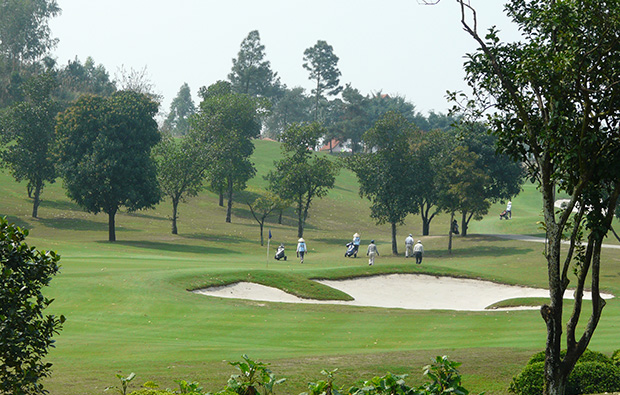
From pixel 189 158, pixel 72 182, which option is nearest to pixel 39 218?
pixel 72 182

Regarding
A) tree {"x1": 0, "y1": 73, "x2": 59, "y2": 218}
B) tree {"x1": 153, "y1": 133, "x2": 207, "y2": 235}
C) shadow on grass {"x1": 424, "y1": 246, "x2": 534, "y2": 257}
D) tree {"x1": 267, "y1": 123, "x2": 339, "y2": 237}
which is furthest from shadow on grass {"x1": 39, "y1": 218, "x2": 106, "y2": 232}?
shadow on grass {"x1": 424, "y1": 246, "x2": 534, "y2": 257}

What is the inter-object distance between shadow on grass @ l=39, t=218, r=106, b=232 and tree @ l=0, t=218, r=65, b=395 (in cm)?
6313

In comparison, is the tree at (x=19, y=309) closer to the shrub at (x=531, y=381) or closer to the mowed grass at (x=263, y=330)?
the mowed grass at (x=263, y=330)

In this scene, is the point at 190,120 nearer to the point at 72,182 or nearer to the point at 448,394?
the point at 72,182

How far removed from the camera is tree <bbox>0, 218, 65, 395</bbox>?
8.18 metres

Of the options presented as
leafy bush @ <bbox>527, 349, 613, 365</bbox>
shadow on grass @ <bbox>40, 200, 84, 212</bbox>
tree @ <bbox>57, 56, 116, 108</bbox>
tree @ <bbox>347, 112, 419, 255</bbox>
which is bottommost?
leafy bush @ <bbox>527, 349, 613, 365</bbox>

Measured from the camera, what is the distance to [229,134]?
3452 inches

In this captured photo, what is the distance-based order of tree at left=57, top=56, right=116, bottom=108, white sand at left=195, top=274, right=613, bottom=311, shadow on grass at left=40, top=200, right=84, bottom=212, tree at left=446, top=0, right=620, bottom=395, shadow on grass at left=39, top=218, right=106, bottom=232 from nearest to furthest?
1. tree at left=446, top=0, right=620, bottom=395
2. white sand at left=195, top=274, right=613, bottom=311
3. shadow on grass at left=39, top=218, right=106, bottom=232
4. shadow on grass at left=40, top=200, right=84, bottom=212
5. tree at left=57, top=56, right=116, bottom=108

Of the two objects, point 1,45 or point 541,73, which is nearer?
point 541,73

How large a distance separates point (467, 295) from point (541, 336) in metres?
14.1

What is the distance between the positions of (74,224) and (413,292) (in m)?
47.4

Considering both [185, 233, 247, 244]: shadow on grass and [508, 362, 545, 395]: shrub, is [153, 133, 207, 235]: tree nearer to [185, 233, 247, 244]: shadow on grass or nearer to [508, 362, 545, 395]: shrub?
[185, 233, 247, 244]: shadow on grass

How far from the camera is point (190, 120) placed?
87125 mm

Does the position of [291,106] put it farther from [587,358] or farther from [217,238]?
[587,358]
